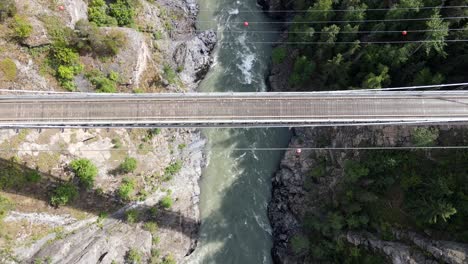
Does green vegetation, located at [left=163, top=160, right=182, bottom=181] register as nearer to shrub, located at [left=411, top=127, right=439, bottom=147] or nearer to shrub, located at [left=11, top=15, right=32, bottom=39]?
shrub, located at [left=11, top=15, right=32, bottom=39]

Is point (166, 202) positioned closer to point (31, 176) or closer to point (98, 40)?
point (31, 176)

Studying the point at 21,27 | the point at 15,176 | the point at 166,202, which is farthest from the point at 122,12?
the point at 166,202

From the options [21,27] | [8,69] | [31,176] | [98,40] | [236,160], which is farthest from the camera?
[236,160]

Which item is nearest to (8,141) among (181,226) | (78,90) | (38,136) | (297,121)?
(38,136)

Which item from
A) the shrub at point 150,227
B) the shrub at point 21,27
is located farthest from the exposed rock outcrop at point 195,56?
the shrub at point 150,227

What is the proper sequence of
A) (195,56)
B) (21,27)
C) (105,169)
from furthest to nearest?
(195,56)
(105,169)
(21,27)

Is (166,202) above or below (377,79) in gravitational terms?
below
